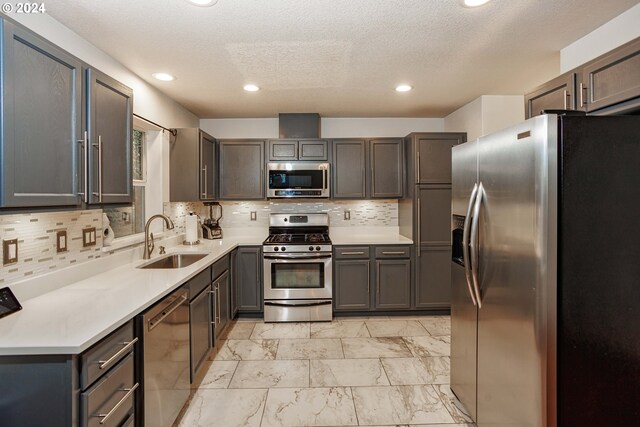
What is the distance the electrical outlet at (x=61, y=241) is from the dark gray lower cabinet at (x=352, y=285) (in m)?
2.49

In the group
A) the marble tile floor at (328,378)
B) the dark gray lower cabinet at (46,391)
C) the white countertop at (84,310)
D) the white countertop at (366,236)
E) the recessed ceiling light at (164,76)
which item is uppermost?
the recessed ceiling light at (164,76)

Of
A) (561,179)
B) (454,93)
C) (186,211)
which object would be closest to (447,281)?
(454,93)

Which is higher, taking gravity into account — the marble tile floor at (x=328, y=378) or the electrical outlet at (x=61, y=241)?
the electrical outlet at (x=61, y=241)

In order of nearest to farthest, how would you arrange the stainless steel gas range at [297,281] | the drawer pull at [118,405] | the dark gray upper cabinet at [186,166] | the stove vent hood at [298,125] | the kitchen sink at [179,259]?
the drawer pull at [118,405]
the kitchen sink at [179,259]
the dark gray upper cabinet at [186,166]
the stainless steel gas range at [297,281]
the stove vent hood at [298,125]

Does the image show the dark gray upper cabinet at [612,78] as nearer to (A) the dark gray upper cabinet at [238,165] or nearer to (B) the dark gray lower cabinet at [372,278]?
(B) the dark gray lower cabinet at [372,278]

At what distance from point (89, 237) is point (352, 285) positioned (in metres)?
2.57


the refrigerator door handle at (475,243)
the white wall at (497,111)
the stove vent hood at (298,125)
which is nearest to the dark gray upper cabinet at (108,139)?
the refrigerator door handle at (475,243)

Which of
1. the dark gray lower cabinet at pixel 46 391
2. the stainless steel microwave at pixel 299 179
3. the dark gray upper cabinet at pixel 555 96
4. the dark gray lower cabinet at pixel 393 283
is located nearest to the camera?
the dark gray lower cabinet at pixel 46 391

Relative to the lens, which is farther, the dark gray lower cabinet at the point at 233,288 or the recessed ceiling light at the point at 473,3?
the dark gray lower cabinet at the point at 233,288

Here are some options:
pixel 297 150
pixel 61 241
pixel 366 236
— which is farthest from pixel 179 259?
pixel 366 236

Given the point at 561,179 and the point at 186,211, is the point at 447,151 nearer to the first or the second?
the point at 561,179

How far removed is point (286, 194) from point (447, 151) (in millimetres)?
1942

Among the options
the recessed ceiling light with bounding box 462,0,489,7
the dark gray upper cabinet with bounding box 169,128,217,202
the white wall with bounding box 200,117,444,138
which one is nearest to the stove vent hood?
the white wall with bounding box 200,117,444,138

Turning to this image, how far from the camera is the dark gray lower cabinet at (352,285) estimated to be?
3674 millimetres
